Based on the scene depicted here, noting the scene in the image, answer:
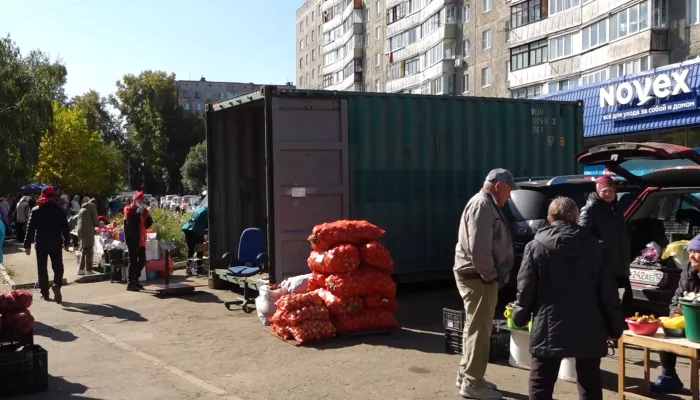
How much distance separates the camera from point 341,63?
2832 inches

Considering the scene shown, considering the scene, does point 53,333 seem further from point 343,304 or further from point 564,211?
point 564,211

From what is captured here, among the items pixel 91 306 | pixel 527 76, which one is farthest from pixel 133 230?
pixel 527 76

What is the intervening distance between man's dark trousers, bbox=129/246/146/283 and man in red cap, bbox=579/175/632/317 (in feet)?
27.6

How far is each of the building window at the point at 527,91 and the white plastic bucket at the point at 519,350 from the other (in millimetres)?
32669

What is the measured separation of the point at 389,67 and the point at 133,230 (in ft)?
154

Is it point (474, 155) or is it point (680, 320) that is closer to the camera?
point (680, 320)

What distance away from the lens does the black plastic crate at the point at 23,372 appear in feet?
20.1

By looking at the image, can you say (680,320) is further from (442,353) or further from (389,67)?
(389,67)

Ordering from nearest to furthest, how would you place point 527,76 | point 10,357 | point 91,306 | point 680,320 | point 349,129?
point 680,320 → point 10,357 → point 349,129 → point 91,306 → point 527,76

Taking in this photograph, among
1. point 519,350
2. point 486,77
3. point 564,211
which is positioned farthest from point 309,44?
point 564,211

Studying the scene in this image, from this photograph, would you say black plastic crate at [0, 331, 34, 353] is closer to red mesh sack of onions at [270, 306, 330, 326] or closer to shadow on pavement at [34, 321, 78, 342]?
shadow on pavement at [34, 321, 78, 342]

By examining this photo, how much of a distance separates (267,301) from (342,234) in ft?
4.61

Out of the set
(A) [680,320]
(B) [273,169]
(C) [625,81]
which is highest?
(C) [625,81]

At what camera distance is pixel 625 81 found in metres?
26.4
